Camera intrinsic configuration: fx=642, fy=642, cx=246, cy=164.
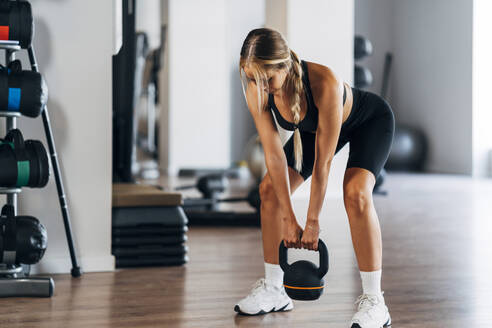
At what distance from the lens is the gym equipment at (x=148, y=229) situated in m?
2.98

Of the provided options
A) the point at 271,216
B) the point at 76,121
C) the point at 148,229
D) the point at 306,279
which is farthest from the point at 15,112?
the point at 306,279

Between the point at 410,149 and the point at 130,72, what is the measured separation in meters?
6.40

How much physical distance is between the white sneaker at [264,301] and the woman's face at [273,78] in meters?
0.74

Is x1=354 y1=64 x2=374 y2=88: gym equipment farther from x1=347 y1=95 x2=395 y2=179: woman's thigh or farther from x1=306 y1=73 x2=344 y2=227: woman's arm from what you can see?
x1=306 y1=73 x2=344 y2=227: woman's arm

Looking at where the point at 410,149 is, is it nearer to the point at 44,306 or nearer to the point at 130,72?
the point at 130,72

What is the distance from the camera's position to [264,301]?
220 centimetres

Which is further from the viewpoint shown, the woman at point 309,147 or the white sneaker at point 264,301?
the white sneaker at point 264,301

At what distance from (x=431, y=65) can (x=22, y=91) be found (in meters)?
8.39

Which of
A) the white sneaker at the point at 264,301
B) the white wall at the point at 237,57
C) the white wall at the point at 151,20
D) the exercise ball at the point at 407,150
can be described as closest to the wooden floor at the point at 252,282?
the white sneaker at the point at 264,301

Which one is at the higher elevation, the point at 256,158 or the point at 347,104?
the point at 347,104

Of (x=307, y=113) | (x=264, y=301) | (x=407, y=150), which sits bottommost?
(x=407, y=150)

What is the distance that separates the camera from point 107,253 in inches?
115

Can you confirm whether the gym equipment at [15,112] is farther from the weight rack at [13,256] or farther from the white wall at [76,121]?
the white wall at [76,121]

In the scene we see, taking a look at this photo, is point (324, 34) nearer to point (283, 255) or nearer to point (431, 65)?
point (283, 255)
